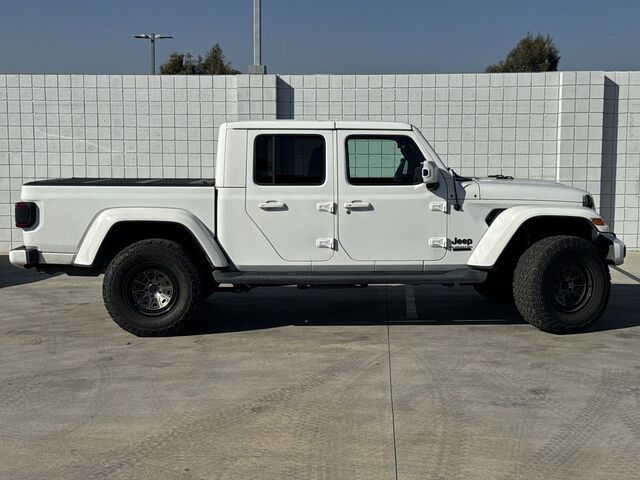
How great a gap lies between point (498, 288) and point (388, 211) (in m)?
2.32

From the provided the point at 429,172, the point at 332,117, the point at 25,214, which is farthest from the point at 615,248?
the point at 332,117

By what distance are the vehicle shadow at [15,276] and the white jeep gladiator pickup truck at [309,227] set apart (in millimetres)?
3790

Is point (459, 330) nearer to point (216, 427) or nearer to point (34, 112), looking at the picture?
point (216, 427)

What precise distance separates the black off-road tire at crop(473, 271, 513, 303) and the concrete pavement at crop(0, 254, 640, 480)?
35cm

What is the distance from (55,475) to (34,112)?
10.00 m

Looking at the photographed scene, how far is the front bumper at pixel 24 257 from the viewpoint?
693 centimetres

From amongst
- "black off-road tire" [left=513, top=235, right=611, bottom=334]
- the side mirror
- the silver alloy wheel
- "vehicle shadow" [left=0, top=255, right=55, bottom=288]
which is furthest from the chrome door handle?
"vehicle shadow" [left=0, top=255, right=55, bottom=288]

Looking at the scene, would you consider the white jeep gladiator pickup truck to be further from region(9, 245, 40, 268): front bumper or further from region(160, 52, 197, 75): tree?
region(160, 52, 197, 75): tree

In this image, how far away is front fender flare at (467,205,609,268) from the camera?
6957mm

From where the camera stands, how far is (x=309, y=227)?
7.03 m

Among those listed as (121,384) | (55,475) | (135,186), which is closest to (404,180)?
(135,186)

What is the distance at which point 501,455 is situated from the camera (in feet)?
14.0

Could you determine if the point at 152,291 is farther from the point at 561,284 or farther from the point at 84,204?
the point at 561,284

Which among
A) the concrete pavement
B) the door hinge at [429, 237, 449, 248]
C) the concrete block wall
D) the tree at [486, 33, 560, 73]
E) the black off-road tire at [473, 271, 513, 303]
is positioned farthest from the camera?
the tree at [486, 33, 560, 73]
